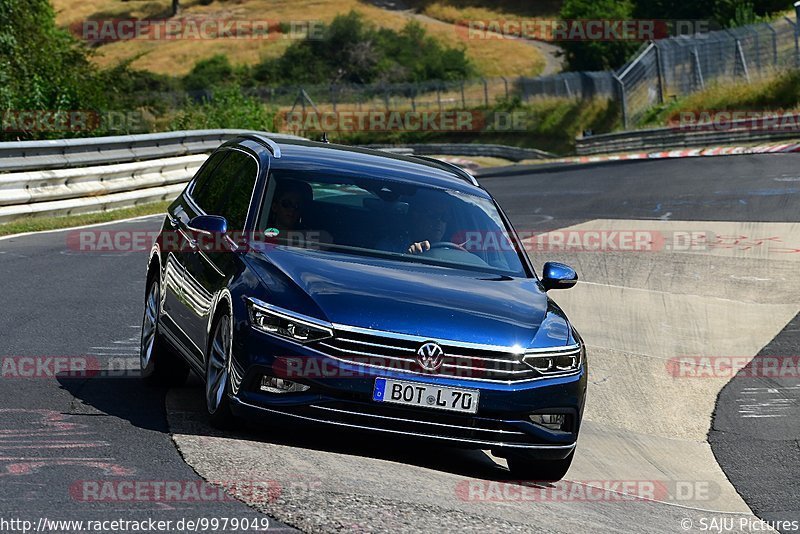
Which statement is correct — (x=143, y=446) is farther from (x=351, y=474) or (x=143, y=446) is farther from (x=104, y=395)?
(x=104, y=395)

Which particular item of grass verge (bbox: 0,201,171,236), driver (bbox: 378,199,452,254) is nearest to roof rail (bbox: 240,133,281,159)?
driver (bbox: 378,199,452,254)

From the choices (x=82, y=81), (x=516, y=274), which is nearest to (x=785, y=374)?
(x=516, y=274)

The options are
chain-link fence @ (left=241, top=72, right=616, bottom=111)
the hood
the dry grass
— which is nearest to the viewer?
the hood

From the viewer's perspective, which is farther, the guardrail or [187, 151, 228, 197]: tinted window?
the guardrail

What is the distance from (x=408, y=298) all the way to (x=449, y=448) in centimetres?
120

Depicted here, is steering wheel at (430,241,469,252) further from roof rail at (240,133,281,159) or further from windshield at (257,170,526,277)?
roof rail at (240,133,281,159)

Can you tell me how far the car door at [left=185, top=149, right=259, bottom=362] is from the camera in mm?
7496

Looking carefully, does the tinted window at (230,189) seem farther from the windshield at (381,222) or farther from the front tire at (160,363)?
the front tire at (160,363)

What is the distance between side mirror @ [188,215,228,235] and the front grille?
1354mm

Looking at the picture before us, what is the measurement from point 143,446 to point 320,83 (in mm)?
97393

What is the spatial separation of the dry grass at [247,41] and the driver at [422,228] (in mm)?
97017

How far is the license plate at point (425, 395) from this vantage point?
6664mm

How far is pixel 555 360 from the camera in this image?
7055 mm

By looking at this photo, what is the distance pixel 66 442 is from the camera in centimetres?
661
